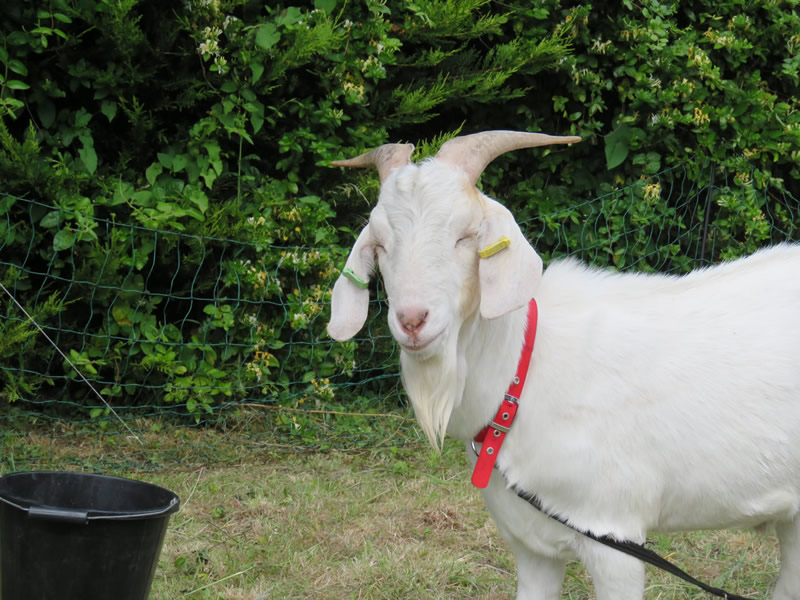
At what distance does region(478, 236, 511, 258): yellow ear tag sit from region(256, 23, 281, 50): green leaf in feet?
8.32

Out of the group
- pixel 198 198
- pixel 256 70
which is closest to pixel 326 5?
pixel 256 70

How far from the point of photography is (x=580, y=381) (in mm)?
2523

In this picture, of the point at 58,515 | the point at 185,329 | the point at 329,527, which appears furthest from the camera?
the point at 185,329

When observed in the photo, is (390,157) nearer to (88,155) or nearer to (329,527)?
(329,527)

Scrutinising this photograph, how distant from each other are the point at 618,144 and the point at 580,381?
10.5 ft

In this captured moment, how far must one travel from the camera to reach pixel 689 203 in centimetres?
556

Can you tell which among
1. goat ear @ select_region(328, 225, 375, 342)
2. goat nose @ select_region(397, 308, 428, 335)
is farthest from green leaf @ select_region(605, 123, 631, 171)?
goat nose @ select_region(397, 308, 428, 335)

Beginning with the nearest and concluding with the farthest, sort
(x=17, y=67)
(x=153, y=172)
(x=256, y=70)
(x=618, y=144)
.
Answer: (x=17, y=67) < (x=256, y=70) < (x=153, y=172) < (x=618, y=144)

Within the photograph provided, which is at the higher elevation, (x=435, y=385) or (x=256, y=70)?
(x=256, y=70)

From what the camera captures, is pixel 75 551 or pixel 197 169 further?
pixel 197 169

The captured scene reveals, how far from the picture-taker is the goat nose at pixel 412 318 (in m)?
2.23

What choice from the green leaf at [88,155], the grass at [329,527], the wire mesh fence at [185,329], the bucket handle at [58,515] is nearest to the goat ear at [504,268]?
the bucket handle at [58,515]

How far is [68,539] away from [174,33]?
305 cm

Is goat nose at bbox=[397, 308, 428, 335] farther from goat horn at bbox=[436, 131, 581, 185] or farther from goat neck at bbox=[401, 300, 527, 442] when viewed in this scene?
goat horn at bbox=[436, 131, 581, 185]
